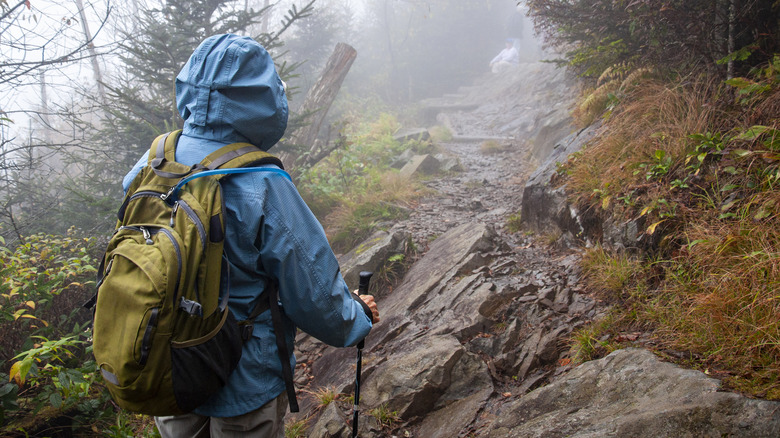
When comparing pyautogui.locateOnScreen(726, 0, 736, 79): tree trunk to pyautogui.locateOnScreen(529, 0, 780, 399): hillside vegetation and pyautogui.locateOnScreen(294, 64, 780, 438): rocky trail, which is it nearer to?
pyautogui.locateOnScreen(529, 0, 780, 399): hillside vegetation

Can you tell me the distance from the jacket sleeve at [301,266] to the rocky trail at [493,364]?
4.92 feet

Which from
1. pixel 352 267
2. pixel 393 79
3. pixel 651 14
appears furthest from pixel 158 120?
pixel 393 79

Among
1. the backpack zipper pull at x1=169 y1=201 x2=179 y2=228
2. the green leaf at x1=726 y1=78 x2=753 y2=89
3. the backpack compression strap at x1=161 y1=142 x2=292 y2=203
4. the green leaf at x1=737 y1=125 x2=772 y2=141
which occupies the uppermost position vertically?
the backpack compression strap at x1=161 y1=142 x2=292 y2=203

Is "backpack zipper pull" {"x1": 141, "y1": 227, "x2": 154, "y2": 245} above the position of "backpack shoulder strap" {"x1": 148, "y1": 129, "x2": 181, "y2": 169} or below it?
below

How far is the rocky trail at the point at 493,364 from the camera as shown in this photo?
7.03ft

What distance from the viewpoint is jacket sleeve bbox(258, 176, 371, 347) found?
1.66 m

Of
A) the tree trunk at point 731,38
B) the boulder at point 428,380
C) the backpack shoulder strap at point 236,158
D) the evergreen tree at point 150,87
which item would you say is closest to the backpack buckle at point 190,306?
the backpack shoulder strap at point 236,158

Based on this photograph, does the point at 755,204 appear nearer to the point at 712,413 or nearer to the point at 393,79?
the point at 712,413

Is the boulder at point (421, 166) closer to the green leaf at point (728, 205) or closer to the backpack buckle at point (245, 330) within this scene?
the green leaf at point (728, 205)

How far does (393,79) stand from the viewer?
80.7 ft

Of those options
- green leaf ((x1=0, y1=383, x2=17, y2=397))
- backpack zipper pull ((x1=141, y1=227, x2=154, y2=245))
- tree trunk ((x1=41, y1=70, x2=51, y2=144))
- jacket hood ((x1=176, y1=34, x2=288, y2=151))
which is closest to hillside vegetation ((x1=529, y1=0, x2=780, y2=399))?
jacket hood ((x1=176, y1=34, x2=288, y2=151))

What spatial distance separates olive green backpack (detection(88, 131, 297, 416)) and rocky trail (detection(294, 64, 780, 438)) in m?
1.88

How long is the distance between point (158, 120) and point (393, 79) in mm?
18604

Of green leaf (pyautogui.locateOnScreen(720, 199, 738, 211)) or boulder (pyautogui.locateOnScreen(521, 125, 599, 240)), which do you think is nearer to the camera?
green leaf (pyautogui.locateOnScreen(720, 199, 738, 211))
